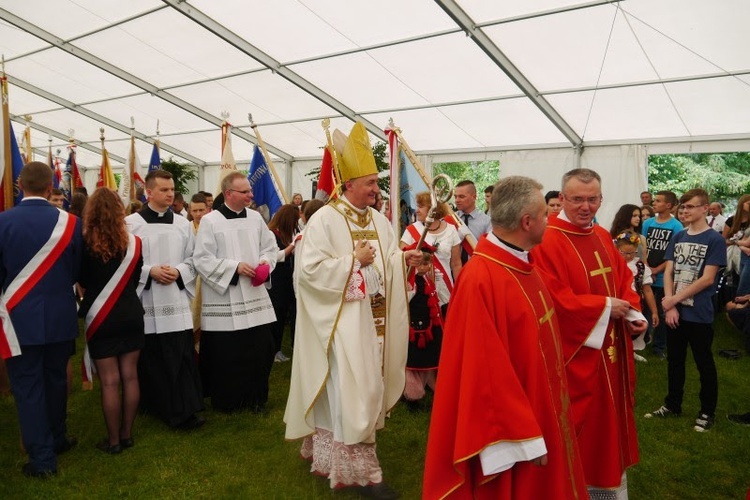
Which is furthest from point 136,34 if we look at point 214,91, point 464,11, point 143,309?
point 143,309

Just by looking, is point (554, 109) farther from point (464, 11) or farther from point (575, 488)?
point (575, 488)

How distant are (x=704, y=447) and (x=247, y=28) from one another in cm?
982

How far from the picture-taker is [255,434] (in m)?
4.71

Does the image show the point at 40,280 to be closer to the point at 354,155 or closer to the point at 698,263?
the point at 354,155

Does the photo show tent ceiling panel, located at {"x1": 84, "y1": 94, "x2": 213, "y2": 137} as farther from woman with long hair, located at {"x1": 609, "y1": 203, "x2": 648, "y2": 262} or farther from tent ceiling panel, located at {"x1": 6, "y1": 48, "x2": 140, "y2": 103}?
woman with long hair, located at {"x1": 609, "y1": 203, "x2": 648, "y2": 262}

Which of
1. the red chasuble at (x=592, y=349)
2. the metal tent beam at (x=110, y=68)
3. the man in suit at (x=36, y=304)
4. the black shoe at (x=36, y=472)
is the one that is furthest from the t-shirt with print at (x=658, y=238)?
the metal tent beam at (x=110, y=68)

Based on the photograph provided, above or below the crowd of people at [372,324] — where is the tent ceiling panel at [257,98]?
above

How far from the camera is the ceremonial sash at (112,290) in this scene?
4.13 meters

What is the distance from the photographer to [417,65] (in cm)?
1102

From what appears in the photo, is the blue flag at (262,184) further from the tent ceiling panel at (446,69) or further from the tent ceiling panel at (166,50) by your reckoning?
the tent ceiling panel at (166,50)

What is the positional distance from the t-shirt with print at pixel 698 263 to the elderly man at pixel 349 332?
7.91 feet

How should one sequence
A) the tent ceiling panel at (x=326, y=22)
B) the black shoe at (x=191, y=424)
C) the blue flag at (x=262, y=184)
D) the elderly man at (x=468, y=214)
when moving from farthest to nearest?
the tent ceiling panel at (x=326, y=22) → the blue flag at (x=262, y=184) → the elderly man at (x=468, y=214) → the black shoe at (x=191, y=424)

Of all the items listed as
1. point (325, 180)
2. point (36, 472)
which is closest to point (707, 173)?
point (325, 180)

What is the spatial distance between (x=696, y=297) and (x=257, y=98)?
443 inches
